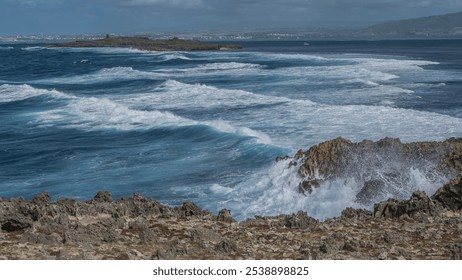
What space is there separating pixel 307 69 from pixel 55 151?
35892 millimetres

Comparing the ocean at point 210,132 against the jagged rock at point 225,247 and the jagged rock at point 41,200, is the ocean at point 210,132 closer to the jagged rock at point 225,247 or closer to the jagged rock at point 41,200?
the jagged rock at point 41,200

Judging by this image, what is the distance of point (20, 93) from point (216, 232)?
109ft

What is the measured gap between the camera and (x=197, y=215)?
9.89 metres

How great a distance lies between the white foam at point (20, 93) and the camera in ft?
120

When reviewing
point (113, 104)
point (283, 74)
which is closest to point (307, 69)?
point (283, 74)

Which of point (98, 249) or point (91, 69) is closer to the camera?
point (98, 249)

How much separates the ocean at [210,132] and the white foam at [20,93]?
76 millimetres

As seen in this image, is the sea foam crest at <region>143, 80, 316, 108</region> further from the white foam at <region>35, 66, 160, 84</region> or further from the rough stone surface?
the rough stone surface

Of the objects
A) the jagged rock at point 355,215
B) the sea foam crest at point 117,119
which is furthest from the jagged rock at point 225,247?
the sea foam crest at point 117,119

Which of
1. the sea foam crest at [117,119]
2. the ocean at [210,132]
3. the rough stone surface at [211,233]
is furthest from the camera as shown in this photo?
the sea foam crest at [117,119]

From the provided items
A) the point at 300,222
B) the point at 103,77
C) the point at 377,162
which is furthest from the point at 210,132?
the point at 103,77

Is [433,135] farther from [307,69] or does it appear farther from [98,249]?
[307,69]

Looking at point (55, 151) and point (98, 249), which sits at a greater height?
point (98, 249)

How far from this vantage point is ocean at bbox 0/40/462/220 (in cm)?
1489
